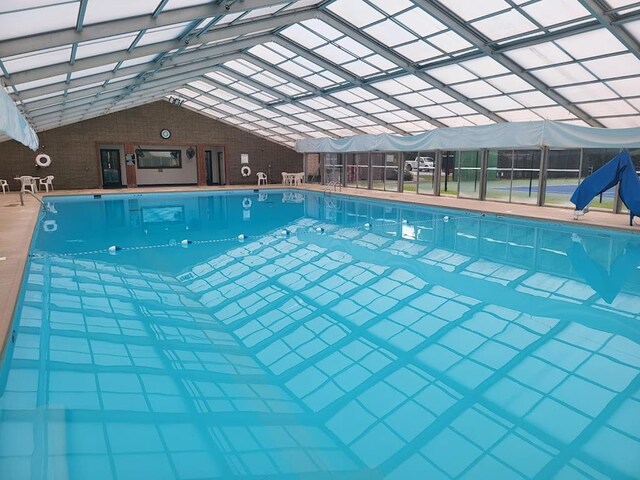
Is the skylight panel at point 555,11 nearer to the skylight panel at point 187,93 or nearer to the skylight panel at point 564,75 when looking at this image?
the skylight panel at point 564,75

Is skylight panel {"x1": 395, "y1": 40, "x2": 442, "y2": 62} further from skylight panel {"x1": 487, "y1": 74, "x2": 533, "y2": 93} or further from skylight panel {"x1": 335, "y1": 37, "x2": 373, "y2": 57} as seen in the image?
skylight panel {"x1": 487, "y1": 74, "x2": 533, "y2": 93}

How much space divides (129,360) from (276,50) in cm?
802

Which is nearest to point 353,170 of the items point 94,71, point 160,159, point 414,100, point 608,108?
point 414,100

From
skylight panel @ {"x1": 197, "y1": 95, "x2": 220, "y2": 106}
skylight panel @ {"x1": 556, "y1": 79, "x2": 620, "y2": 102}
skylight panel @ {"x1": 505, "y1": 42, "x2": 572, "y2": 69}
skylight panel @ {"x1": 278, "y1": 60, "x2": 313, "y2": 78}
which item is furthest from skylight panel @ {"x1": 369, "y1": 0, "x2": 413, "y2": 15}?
skylight panel @ {"x1": 197, "y1": 95, "x2": 220, "y2": 106}

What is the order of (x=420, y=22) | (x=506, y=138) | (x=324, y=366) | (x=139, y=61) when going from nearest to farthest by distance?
(x=324, y=366) < (x=420, y=22) < (x=139, y=61) < (x=506, y=138)

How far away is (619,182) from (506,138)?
112 inches

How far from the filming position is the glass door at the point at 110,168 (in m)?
15.5

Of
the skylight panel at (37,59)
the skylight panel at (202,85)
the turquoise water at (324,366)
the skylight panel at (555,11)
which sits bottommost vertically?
the turquoise water at (324,366)

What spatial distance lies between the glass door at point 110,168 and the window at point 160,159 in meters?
0.94

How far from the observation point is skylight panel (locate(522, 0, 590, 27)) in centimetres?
564

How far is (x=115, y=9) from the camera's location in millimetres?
4309

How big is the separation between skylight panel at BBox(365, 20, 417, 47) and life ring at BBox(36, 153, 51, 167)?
1166cm

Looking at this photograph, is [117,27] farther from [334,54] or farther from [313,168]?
[313,168]

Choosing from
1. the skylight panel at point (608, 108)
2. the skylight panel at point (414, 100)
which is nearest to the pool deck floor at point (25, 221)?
the skylight panel at point (608, 108)
